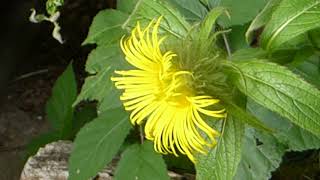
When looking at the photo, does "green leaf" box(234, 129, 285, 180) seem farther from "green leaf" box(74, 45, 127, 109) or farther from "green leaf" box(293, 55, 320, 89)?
"green leaf" box(74, 45, 127, 109)

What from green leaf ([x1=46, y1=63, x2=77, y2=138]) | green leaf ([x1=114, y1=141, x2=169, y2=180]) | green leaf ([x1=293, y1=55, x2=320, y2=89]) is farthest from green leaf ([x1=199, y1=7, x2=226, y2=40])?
green leaf ([x1=46, y1=63, x2=77, y2=138])

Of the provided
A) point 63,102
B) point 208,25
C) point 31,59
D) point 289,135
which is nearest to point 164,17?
point 208,25

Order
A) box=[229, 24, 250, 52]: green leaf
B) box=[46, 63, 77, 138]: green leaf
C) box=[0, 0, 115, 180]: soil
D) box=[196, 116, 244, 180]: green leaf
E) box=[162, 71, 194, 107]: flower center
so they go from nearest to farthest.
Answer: box=[162, 71, 194, 107]: flower center
box=[196, 116, 244, 180]: green leaf
box=[229, 24, 250, 52]: green leaf
box=[46, 63, 77, 138]: green leaf
box=[0, 0, 115, 180]: soil

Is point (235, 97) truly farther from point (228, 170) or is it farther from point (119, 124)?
point (119, 124)

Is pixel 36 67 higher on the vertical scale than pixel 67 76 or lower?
lower

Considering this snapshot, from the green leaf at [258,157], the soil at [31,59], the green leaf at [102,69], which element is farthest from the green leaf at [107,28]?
the soil at [31,59]

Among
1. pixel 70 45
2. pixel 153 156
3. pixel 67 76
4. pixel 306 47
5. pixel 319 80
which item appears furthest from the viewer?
pixel 70 45

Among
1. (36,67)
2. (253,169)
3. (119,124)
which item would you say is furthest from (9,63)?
(253,169)
